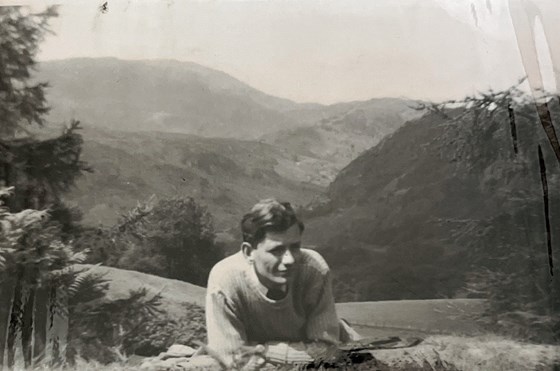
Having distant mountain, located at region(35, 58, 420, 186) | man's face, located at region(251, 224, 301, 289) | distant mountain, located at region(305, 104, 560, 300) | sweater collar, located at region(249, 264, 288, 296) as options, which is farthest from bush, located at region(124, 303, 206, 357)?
distant mountain, located at region(35, 58, 420, 186)

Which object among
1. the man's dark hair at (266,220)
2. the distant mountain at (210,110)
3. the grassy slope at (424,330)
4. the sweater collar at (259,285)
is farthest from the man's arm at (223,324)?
the distant mountain at (210,110)

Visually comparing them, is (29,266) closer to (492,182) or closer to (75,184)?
(75,184)

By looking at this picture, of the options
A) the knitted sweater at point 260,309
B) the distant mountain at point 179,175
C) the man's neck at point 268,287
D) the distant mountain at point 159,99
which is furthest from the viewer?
the distant mountain at point 159,99

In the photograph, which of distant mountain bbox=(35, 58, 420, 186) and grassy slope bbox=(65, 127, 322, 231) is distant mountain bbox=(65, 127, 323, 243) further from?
distant mountain bbox=(35, 58, 420, 186)

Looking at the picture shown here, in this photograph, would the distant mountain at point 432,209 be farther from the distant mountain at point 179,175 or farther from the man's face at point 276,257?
the distant mountain at point 179,175

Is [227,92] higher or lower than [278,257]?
higher

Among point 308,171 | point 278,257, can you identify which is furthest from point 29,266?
point 308,171
